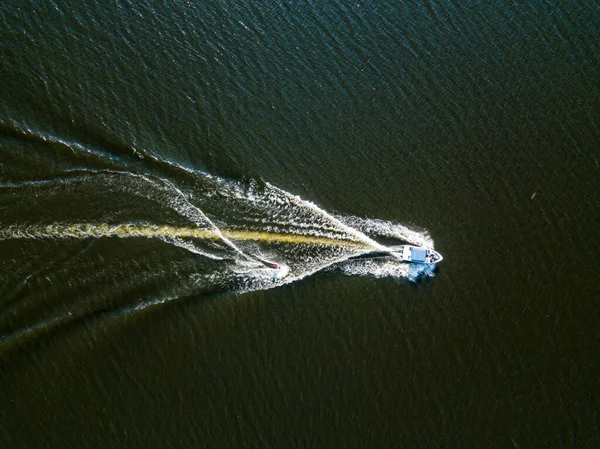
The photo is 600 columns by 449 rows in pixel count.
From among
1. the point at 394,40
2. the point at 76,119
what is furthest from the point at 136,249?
the point at 394,40

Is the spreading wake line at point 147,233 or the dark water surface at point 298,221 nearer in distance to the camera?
the dark water surface at point 298,221

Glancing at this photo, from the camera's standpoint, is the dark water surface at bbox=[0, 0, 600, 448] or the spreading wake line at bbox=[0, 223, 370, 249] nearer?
the dark water surface at bbox=[0, 0, 600, 448]

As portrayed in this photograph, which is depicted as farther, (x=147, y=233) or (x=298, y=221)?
(x=298, y=221)

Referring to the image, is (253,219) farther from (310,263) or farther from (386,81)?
(386,81)

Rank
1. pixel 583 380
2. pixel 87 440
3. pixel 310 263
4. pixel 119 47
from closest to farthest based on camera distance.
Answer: pixel 87 440 < pixel 583 380 < pixel 310 263 < pixel 119 47

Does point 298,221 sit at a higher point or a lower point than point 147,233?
lower
